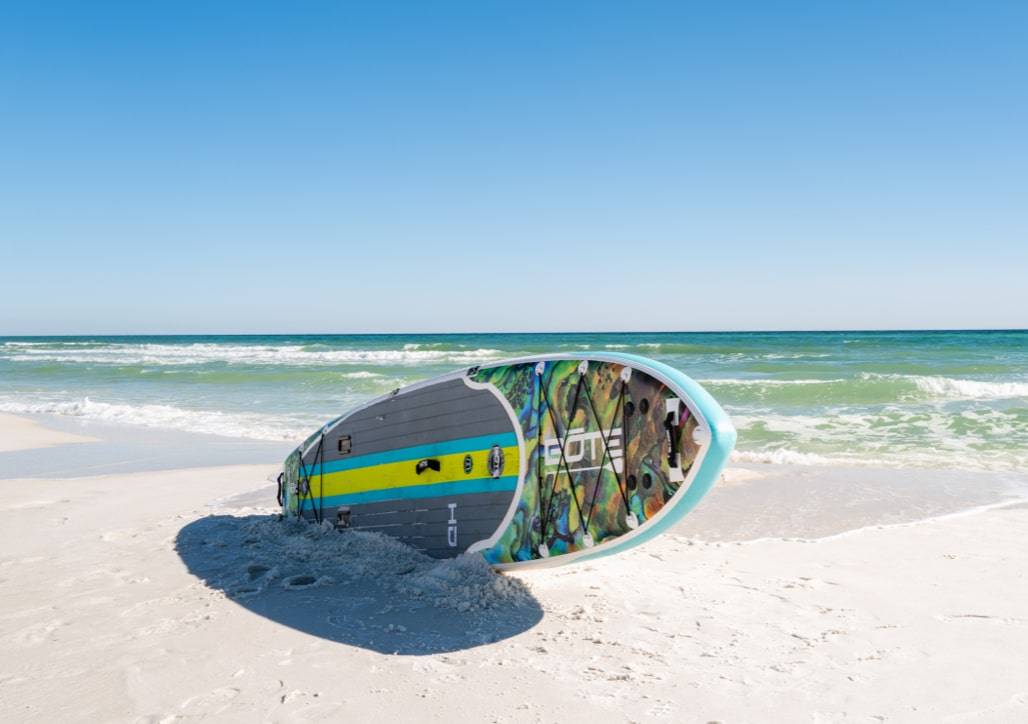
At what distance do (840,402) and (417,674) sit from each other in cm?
1482

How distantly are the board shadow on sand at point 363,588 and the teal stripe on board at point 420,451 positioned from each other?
55 cm

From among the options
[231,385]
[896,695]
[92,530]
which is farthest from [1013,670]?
[231,385]

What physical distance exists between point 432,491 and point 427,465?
0.20 m

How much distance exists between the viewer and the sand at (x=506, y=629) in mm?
3354

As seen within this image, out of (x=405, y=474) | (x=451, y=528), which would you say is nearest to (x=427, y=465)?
(x=405, y=474)

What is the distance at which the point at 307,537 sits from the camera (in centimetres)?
606

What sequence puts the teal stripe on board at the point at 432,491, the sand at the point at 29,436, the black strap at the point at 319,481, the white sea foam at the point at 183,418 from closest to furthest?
the teal stripe on board at the point at 432,491, the black strap at the point at 319,481, the sand at the point at 29,436, the white sea foam at the point at 183,418

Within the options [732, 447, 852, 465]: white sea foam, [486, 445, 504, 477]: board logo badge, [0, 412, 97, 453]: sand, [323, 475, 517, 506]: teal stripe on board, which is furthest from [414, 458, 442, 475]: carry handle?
[0, 412, 97, 453]: sand

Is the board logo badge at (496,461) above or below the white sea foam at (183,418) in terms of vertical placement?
above

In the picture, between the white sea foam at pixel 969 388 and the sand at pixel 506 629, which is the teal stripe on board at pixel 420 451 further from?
the white sea foam at pixel 969 388

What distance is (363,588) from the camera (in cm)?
483

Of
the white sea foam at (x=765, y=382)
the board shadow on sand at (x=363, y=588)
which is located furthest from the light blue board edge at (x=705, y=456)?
the white sea foam at (x=765, y=382)

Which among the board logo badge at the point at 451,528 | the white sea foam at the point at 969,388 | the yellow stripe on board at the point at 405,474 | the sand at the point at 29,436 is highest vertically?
the yellow stripe on board at the point at 405,474

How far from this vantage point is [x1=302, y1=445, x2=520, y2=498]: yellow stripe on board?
16.8 ft
